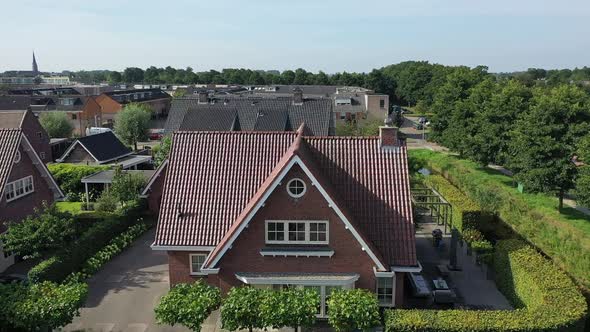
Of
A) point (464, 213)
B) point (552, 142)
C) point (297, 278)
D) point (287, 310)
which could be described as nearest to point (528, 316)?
point (297, 278)

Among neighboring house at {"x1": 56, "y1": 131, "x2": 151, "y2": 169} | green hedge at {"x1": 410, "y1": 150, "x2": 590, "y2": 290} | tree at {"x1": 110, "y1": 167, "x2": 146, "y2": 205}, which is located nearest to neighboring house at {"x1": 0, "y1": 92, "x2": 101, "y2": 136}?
neighboring house at {"x1": 56, "y1": 131, "x2": 151, "y2": 169}

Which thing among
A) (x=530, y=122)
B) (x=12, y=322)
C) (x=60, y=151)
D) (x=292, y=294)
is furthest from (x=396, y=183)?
(x=60, y=151)

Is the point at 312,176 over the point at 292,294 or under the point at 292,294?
over

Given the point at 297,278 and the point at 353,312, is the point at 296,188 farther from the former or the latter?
the point at 353,312

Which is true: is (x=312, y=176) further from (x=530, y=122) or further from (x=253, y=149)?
(x=530, y=122)

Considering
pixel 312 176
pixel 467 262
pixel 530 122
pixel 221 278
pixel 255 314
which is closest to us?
pixel 255 314
